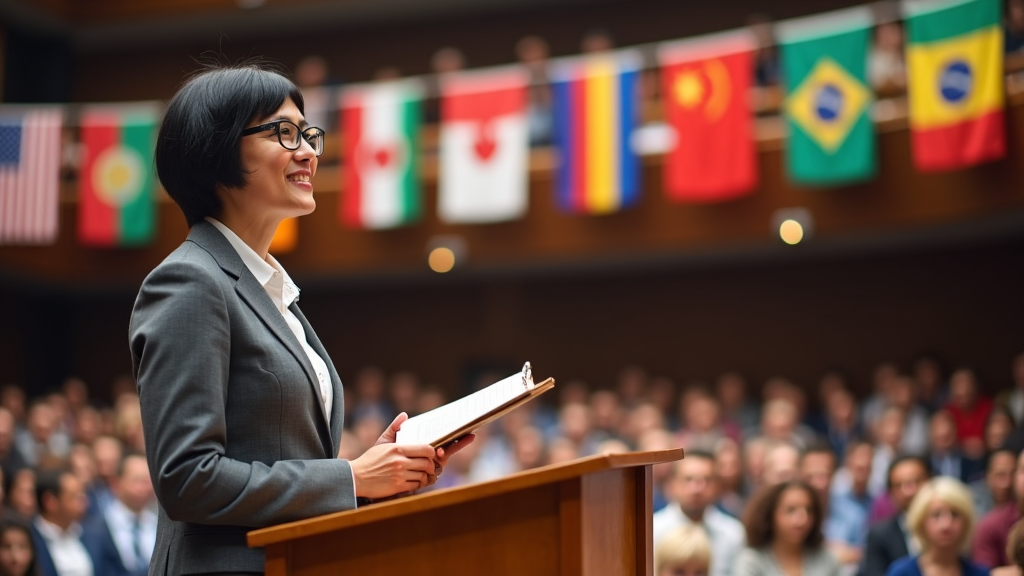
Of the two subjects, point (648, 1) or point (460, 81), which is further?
point (648, 1)

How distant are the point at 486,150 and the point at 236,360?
7.68m

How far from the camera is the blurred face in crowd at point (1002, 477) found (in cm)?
479

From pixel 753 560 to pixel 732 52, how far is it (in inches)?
204

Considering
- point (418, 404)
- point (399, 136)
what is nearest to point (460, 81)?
point (399, 136)

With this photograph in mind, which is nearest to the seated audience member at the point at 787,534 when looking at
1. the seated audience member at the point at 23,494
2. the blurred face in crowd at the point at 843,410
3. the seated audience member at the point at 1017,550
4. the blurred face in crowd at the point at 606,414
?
the seated audience member at the point at 1017,550

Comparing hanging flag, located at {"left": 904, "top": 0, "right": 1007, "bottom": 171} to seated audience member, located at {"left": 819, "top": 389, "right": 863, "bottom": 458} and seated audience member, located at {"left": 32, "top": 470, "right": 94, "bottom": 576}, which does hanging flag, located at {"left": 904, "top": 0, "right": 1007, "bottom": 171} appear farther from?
seated audience member, located at {"left": 32, "top": 470, "right": 94, "bottom": 576}

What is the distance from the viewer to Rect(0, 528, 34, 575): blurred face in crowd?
4168mm

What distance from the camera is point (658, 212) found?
884cm

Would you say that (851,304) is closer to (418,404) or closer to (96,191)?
(418,404)

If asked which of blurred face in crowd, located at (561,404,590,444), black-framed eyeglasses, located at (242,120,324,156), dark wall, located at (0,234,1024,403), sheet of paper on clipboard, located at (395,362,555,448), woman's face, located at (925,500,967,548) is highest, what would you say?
dark wall, located at (0,234,1024,403)

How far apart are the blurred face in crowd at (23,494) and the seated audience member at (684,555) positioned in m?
2.98

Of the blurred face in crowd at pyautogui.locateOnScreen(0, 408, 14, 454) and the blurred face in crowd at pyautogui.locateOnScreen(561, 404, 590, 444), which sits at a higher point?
the blurred face in crowd at pyautogui.locateOnScreen(561, 404, 590, 444)

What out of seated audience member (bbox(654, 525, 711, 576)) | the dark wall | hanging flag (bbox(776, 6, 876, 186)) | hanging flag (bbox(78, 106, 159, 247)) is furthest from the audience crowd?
A: hanging flag (bbox(78, 106, 159, 247))

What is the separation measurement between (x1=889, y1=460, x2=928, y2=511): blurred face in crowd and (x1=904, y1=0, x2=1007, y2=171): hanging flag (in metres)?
2.92
